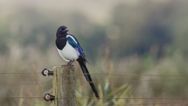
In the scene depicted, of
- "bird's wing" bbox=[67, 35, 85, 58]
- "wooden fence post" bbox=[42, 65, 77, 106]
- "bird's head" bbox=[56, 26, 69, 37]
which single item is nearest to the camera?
"wooden fence post" bbox=[42, 65, 77, 106]

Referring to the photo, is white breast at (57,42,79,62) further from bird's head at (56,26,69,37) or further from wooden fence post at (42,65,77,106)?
wooden fence post at (42,65,77,106)

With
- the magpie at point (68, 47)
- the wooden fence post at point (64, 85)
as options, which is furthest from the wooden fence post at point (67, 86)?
the magpie at point (68, 47)

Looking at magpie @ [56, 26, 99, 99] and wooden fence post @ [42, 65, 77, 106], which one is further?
magpie @ [56, 26, 99, 99]

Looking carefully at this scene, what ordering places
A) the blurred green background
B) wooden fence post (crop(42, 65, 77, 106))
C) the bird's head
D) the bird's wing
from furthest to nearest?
the blurred green background < the bird's wing < the bird's head < wooden fence post (crop(42, 65, 77, 106))

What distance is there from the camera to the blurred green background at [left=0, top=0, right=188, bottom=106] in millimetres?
13320

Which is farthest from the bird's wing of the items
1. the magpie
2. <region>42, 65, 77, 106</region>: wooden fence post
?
<region>42, 65, 77, 106</region>: wooden fence post

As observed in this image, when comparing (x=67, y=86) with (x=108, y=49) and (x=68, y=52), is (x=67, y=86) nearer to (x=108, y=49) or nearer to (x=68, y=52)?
(x=68, y=52)

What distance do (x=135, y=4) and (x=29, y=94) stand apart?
135 feet

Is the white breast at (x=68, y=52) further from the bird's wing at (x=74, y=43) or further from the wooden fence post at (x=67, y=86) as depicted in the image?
the wooden fence post at (x=67, y=86)

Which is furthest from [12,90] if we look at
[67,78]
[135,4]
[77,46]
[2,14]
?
[135,4]

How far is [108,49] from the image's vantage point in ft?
45.6

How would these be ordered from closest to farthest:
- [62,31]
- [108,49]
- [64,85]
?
[64,85] → [62,31] → [108,49]

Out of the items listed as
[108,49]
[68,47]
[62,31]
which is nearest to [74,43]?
[68,47]

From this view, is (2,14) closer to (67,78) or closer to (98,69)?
(98,69)
